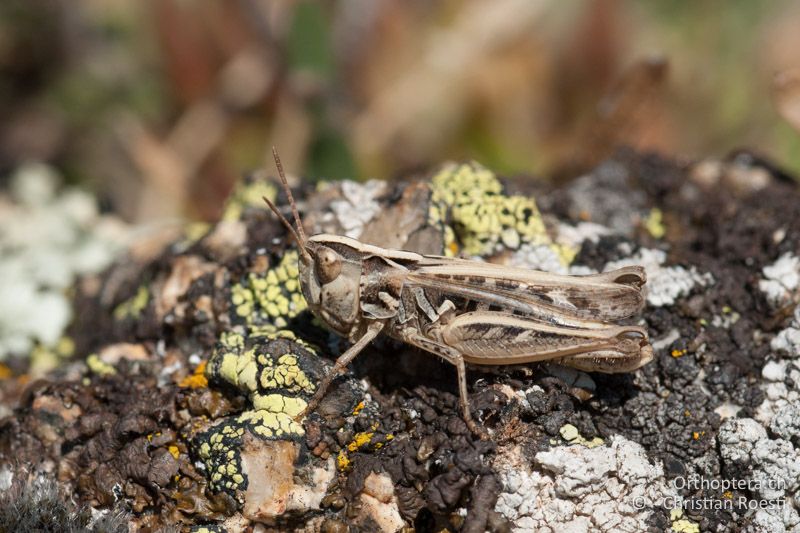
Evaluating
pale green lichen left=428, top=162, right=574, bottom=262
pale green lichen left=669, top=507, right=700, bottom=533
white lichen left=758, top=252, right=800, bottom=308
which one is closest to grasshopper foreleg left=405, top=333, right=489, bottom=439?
pale green lichen left=428, top=162, right=574, bottom=262

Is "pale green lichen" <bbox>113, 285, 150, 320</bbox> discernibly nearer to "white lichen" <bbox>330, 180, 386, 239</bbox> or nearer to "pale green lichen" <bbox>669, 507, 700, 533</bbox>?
"white lichen" <bbox>330, 180, 386, 239</bbox>

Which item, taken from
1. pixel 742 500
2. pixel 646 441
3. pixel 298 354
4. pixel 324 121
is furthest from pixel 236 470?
pixel 324 121

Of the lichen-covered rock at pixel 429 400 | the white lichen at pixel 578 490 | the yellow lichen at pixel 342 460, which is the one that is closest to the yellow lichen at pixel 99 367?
the lichen-covered rock at pixel 429 400

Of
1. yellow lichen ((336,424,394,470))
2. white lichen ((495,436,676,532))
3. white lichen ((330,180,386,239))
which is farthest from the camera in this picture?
white lichen ((330,180,386,239))

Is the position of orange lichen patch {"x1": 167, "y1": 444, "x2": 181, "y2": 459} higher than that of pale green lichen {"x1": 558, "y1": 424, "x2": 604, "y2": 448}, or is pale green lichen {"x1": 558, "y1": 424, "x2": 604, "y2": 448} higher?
pale green lichen {"x1": 558, "y1": 424, "x2": 604, "y2": 448}

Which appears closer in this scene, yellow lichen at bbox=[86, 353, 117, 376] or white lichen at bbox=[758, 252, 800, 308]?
white lichen at bbox=[758, 252, 800, 308]

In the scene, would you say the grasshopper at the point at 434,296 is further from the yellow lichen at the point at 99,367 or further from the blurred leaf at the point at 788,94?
the blurred leaf at the point at 788,94

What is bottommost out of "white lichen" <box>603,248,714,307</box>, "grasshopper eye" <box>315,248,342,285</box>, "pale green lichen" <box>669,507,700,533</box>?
"pale green lichen" <box>669,507,700,533</box>

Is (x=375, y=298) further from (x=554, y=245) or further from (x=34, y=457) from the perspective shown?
(x=34, y=457)
